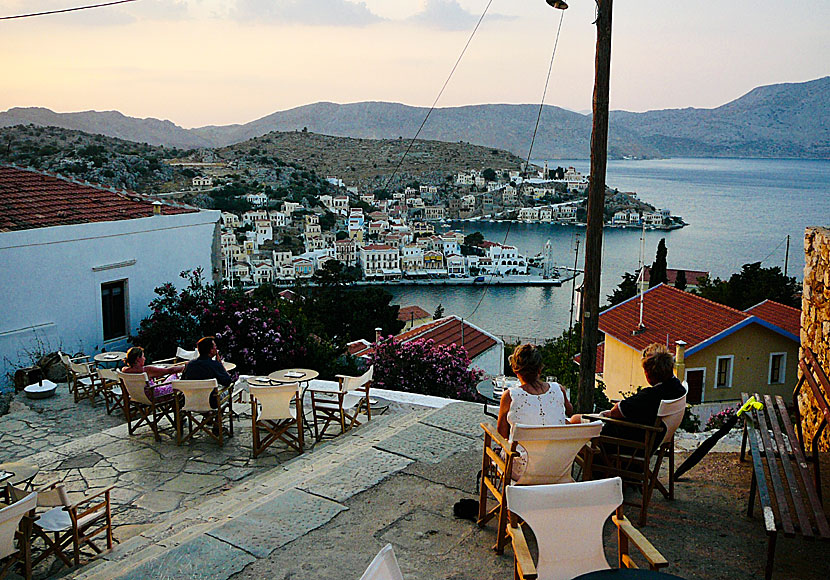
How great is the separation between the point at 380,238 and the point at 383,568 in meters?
91.0

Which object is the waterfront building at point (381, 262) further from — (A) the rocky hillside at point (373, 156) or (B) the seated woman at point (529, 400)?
(B) the seated woman at point (529, 400)

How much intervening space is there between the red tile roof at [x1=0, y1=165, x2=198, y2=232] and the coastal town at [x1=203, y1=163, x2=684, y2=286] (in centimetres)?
Result: 5080

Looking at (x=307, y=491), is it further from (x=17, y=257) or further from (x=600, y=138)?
(x=17, y=257)

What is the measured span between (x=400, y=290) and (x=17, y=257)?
6881cm

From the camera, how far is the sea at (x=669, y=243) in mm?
70188

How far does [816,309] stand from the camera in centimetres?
446

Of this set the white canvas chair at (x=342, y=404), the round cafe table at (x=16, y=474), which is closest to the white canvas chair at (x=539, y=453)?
the white canvas chair at (x=342, y=404)

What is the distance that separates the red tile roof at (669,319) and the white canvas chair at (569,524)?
54.1ft

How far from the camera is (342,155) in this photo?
405ft

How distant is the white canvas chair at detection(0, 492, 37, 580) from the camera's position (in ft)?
10.2

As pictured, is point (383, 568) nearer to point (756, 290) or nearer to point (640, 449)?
point (640, 449)

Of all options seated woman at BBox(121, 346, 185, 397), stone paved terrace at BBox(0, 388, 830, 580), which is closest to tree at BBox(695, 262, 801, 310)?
stone paved terrace at BBox(0, 388, 830, 580)

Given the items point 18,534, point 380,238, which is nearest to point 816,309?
point 18,534

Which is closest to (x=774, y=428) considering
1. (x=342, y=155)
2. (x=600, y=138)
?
(x=600, y=138)
